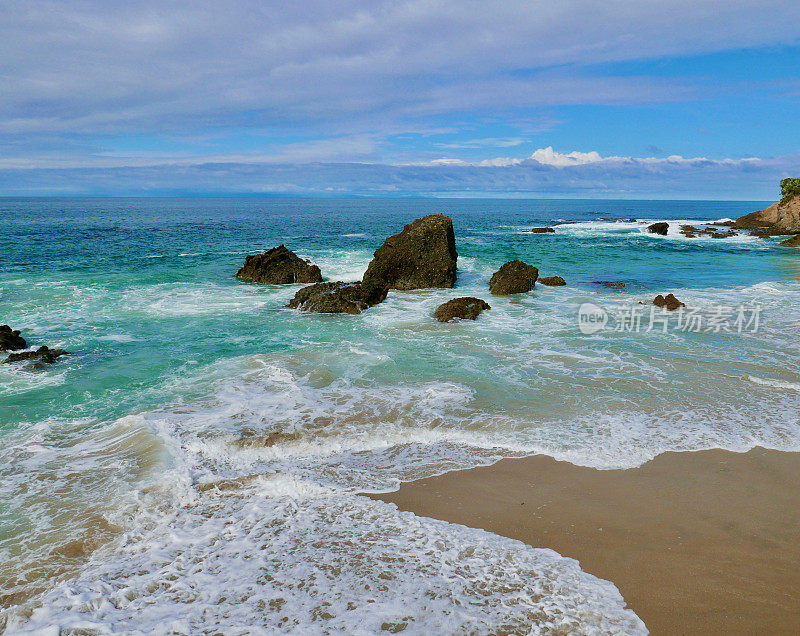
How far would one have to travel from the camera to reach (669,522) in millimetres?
5383

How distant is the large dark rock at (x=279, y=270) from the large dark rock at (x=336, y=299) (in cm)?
521

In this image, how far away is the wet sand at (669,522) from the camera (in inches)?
169

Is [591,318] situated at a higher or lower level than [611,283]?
lower

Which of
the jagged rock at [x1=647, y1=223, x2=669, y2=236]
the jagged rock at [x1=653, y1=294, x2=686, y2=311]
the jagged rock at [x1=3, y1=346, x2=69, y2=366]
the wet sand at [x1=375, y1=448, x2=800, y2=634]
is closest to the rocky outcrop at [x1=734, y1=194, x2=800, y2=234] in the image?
the jagged rock at [x1=647, y1=223, x2=669, y2=236]

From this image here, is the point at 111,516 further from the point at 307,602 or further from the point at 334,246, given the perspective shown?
the point at 334,246

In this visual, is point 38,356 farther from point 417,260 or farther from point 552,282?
point 552,282

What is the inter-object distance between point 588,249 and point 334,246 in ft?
61.6

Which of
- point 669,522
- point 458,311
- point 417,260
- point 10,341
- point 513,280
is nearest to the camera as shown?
point 669,522

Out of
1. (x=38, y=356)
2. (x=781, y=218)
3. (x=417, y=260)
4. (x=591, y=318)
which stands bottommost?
(x=38, y=356)

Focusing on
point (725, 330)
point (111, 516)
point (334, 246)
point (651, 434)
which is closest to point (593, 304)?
point (725, 330)

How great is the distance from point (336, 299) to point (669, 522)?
1225cm

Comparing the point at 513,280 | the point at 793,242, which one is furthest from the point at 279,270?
the point at 793,242

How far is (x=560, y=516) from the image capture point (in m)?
5.53

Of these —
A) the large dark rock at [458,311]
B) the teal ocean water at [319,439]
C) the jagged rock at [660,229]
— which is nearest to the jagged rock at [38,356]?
the teal ocean water at [319,439]
